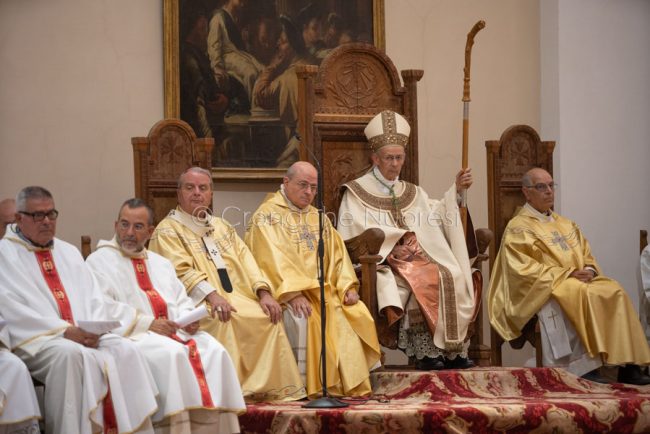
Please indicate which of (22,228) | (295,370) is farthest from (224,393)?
(22,228)

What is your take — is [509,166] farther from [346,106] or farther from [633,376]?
[633,376]

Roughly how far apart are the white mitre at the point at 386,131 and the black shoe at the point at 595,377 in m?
2.29

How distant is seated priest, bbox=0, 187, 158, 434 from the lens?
581cm

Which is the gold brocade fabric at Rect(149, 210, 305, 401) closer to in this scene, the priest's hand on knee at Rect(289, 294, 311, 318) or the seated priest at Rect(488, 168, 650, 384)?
the priest's hand on knee at Rect(289, 294, 311, 318)

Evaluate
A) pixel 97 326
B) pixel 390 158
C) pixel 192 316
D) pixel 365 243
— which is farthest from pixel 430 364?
pixel 97 326

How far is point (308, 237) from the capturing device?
8.34m

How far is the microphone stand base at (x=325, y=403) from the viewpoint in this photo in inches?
277

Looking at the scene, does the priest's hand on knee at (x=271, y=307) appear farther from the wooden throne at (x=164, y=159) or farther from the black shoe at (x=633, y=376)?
the black shoe at (x=633, y=376)

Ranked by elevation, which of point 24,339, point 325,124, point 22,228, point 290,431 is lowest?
point 290,431

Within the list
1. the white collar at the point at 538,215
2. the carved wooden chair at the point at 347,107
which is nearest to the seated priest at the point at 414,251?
the carved wooden chair at the point at 347,107

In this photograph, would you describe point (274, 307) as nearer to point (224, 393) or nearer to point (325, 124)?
point (224, 393)

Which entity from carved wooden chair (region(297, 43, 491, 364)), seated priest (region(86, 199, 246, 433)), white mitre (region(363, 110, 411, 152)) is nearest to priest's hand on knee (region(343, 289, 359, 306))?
carved wooden chair (region(297, 43, 491, 364))

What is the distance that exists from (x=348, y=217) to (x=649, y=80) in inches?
156

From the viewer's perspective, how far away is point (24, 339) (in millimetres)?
6027
